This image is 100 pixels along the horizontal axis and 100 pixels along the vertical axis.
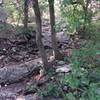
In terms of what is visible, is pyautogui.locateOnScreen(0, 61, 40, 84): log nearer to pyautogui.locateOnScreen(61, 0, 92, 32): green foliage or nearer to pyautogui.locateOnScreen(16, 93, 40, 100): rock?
pyautogui.locateOnScreen(16, 93, 40, 100): rock

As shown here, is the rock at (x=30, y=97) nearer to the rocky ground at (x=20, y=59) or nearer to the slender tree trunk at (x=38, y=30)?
the rocky ground at (x=20, y=59)

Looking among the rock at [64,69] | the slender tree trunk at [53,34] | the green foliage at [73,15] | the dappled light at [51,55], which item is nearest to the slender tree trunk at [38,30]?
the dappled light at [51,55]

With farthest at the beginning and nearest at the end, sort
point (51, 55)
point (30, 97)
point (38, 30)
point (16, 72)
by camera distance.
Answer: point (51, 55) < point (16, 72) < point (38, 30) < point (30, 97)

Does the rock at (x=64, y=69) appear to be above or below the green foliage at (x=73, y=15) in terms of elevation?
below

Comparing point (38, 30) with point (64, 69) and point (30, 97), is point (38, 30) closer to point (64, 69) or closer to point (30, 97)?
point (64, 69)

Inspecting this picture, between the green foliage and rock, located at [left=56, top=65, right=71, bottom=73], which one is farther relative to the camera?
rock, located at [left=56, top=65, right=71, bottom=73]

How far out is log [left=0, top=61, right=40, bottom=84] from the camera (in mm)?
5383

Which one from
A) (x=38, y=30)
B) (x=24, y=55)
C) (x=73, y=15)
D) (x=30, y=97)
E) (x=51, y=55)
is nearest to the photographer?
(x=73, y=15)

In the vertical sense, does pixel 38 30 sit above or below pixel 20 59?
above

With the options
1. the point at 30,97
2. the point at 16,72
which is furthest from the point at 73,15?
the point at 16,72

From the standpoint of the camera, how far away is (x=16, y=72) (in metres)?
5.47

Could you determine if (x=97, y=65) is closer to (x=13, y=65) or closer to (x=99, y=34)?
(x=99, y=34)

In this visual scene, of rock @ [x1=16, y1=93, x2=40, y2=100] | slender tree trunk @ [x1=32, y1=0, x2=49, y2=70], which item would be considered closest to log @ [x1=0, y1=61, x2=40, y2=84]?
slender tree trunk @ [x1=32, y1=0, x2=49, y2=70]

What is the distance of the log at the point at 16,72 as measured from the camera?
5383mm
